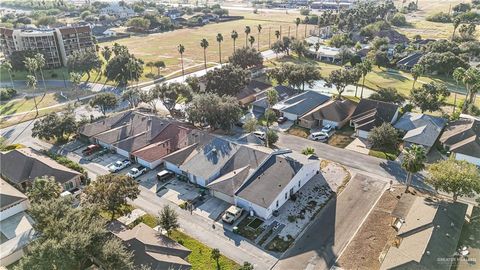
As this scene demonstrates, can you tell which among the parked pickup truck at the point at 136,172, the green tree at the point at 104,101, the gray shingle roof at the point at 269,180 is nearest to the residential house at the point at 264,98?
the gray shingle roof at the point at 269,180

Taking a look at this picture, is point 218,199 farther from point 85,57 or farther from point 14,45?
point 14,45

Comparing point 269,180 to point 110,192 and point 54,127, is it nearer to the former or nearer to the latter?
point 110,192

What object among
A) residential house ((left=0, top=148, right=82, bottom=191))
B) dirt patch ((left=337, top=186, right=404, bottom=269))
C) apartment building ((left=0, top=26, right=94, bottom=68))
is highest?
apartment building ((left=0, top=26, right=94, bottom=68))

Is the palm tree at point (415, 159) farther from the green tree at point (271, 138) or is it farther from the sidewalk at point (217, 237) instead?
the green tree at point (271, 138)

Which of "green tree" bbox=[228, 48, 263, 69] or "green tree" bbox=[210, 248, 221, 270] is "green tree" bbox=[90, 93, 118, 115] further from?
"green tree" bbox=[210, 248, 221, 270]

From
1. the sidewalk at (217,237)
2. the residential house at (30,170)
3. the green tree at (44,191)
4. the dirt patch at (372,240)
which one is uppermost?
the green tree at (44,191)

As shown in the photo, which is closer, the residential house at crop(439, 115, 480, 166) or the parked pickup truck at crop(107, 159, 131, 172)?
the residential house at crop(439, 115, 480, 166)

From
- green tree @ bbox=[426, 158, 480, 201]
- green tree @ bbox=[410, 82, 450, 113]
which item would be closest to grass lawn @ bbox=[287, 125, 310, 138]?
green tree @ bbox=[410, 82, 450, 113]
